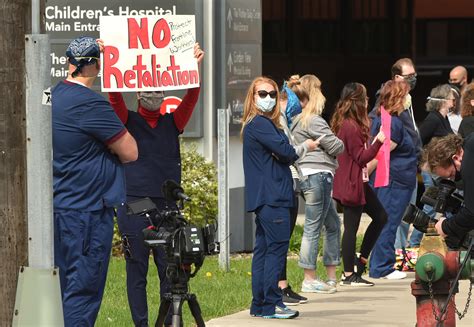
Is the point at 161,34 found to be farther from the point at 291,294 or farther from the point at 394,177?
the point at 394,177

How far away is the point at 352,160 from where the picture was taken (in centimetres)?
1281

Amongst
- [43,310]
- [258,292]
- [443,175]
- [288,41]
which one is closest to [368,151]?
[258,292]

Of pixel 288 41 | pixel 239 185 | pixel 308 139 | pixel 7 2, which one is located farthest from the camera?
pixel 288 41

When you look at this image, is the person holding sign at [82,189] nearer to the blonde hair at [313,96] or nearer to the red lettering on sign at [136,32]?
the red lettering on sign at [136,32]

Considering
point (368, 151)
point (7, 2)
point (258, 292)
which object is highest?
point (7, 2)

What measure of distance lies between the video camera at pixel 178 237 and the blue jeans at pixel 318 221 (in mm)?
3841

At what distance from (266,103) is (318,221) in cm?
171

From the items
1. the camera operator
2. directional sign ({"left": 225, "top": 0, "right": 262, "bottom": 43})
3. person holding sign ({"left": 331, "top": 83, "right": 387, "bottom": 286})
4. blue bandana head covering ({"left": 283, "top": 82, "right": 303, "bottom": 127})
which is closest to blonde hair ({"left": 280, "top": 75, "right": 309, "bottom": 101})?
blue bandana head covering ({"left": 283, "top": 82, "right": 303, "bottom": 127})

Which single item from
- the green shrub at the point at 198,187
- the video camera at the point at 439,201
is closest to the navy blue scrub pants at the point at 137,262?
the video camera at the point at 439,201

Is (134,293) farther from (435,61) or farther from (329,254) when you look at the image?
(435,61)

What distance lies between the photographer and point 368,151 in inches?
499

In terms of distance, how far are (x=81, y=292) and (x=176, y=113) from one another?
1961 mm

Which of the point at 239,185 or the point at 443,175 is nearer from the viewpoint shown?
the point at 443,175

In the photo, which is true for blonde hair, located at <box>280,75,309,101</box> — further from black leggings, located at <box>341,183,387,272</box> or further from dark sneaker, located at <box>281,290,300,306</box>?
dark sneaker, located at <box>281,290,300,306</box>
